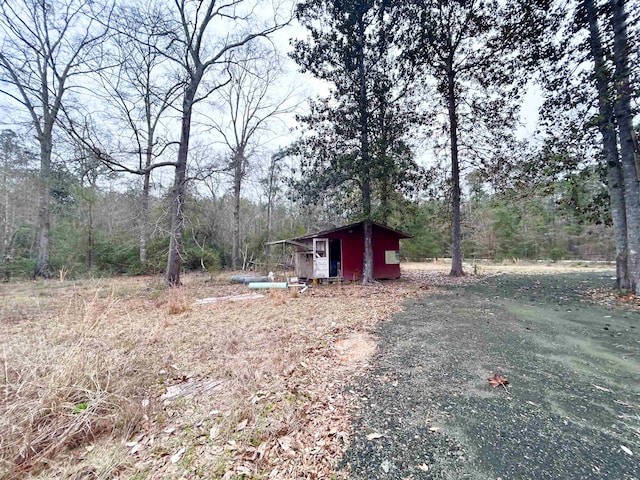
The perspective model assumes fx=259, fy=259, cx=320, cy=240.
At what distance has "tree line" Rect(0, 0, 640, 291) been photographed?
7.31 metres

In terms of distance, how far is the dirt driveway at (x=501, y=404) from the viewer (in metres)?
1.79

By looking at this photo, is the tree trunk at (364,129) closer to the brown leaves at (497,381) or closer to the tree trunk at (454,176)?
the tree trunk at (454,176)

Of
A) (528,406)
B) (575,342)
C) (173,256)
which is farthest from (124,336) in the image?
(575,342)

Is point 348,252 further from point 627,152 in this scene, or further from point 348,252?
point 627,152

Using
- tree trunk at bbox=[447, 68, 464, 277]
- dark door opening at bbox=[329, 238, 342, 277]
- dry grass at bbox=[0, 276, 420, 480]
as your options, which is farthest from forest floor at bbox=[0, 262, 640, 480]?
tree trunk at bbox=[447, 68, 464, 277]

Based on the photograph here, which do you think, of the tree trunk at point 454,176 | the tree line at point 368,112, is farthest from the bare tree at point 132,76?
the tree trunk at point 454,176

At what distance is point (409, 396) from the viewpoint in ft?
8.51

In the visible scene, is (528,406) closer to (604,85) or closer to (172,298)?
(172,298)

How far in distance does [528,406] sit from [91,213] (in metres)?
19.2

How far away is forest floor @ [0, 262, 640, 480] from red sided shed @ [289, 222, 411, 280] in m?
6.71

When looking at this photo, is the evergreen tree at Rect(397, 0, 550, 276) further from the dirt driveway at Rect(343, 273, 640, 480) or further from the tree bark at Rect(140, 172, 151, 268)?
the tree bark at Rect(140, 172, 151, 268)

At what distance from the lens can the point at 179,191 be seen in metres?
9.17

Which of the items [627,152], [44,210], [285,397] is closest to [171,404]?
[285,397]

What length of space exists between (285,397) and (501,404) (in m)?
2.06
